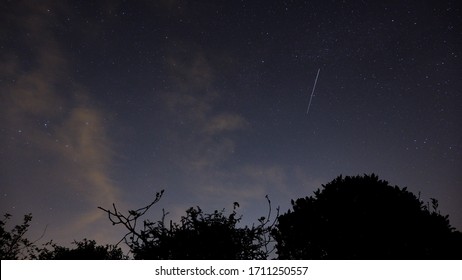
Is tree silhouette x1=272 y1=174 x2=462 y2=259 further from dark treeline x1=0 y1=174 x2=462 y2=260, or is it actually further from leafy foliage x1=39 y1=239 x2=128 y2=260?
leafy foliage x1=39 y1=239 x2=128 y2=260

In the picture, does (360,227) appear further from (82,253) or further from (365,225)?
(82,253)

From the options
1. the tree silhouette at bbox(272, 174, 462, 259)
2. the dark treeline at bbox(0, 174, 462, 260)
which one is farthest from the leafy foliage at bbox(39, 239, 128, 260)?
the tree silhouette at bbox(272, 174, 462, 259)

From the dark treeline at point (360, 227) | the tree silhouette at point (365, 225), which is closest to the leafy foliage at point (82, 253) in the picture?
the dark treeline at point (360, 227)

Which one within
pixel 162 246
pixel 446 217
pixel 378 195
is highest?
pixel 378 195

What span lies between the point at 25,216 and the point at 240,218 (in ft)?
61.7

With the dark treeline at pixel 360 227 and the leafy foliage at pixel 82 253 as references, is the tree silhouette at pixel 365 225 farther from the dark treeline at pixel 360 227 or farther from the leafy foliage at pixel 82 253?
the leafy foliage at pixel 82 253

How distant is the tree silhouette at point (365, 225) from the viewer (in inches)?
628

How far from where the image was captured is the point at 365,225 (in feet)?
53.5

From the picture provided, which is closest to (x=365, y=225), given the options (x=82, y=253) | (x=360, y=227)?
(x=360, y=227)
